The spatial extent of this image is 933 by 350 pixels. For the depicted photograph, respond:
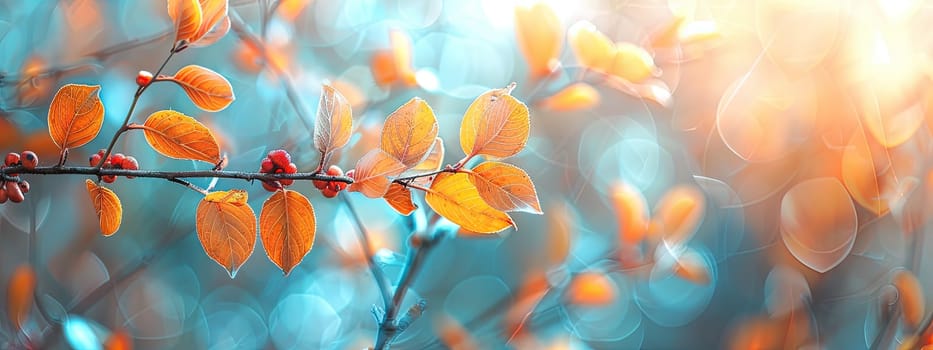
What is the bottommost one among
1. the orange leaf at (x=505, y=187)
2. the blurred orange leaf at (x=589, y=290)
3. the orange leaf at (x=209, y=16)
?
the blurred orange leaf at (x=589, y=290)

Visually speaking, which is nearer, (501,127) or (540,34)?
(501,127)

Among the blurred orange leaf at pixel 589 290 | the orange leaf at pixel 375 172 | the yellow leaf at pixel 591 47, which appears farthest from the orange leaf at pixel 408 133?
the blurred orange leaf at pixel 589 290

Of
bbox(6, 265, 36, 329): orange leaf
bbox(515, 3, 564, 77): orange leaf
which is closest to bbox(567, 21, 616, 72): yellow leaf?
bbox(515, 3, 564, 77): orange leaf

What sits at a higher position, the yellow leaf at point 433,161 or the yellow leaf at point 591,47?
the yellow leaf at point 591,47

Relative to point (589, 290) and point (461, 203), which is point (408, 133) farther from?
point (589, 290)

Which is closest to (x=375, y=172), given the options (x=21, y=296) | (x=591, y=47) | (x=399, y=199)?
(x=399, y=199)

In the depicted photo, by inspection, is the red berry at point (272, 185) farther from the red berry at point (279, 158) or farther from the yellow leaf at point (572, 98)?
the yellow leaf at point (572, 98)

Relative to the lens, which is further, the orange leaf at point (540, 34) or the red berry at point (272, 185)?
the orange leaf at point (540, 34)
